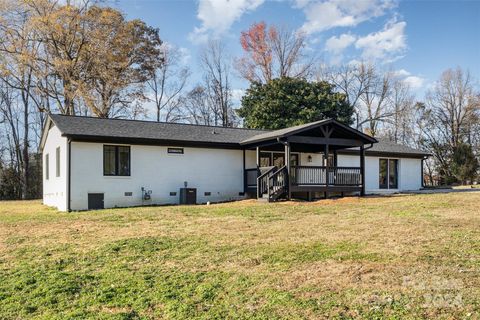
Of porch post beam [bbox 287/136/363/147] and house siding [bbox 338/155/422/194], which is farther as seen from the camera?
house siding [bbox 338/155/422/194]

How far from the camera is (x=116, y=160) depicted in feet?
50.5

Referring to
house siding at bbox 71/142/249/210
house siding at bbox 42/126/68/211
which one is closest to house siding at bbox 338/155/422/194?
house siding at bbox 71/142/249/210

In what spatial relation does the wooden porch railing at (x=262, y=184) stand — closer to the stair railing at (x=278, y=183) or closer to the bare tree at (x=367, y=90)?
the stair railing at (x=278, y=183)

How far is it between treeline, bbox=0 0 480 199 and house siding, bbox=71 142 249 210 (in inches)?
479

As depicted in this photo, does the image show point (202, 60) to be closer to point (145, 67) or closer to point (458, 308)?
point (145, 67)

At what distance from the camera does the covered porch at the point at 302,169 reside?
50.2 feet

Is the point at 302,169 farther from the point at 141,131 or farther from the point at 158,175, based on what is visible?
the point at 141,131

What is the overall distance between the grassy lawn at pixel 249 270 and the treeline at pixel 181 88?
2068 cm

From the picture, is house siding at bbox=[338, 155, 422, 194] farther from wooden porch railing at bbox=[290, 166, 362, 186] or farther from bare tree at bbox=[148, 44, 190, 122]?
bare tree at bbox=[148, 44, 190, 122]

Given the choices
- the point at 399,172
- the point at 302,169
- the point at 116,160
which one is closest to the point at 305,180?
the point at 302,169

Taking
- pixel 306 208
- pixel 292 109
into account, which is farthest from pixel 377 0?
pixel 292 109

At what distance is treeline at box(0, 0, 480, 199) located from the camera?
86.1 ft

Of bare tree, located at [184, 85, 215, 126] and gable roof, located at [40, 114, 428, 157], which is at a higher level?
bare tree, located at [184, 85, 215, 126]

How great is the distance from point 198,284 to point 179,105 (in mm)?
32815
